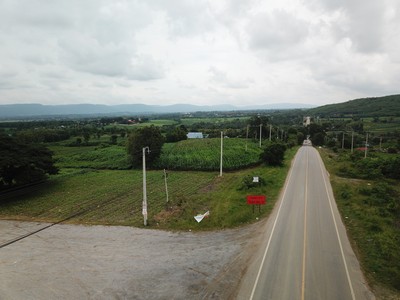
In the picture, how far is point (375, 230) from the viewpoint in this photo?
18031 mm

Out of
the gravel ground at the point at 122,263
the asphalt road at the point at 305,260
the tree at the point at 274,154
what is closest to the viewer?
the asphalt road at the point at 305,260

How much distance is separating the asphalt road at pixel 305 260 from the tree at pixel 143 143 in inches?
1086

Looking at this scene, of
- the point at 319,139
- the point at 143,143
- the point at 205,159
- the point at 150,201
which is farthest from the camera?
the point at 319,139

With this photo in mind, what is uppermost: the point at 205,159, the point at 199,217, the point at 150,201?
the point at 205,159

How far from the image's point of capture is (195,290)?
1220 centimetres

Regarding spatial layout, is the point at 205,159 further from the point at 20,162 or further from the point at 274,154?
the point at 20,162

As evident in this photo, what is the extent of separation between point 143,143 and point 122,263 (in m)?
32.5

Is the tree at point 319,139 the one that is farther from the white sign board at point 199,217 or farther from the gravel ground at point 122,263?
the gravel ground at point 122,263

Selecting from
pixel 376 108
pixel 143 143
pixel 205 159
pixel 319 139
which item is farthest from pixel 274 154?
pixel 376 108

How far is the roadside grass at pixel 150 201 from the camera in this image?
21.1 meters

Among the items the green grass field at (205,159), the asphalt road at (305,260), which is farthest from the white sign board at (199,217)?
the green grass field at (205,159)

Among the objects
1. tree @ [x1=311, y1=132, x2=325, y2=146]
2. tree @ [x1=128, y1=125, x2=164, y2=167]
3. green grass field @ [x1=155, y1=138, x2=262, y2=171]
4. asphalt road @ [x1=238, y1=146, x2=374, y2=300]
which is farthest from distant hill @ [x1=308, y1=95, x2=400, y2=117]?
asphalt road @ [x1=238, y1=146, x2=374, y2=300]

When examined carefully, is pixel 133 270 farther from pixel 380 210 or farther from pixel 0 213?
pixel 380 210

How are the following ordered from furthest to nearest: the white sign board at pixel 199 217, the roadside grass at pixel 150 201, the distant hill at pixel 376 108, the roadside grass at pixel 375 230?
1. the distant hill at pixel 376 108
2. the roadside grass at pixel 150 201
3. the white sign board at pixel 199 217
4. the roadside grass at pixel 375 230
